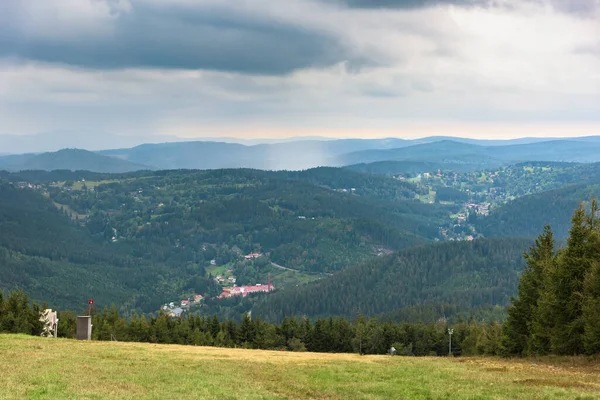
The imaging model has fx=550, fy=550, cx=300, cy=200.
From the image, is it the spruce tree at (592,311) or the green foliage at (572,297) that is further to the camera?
the green foliage at (572,297)

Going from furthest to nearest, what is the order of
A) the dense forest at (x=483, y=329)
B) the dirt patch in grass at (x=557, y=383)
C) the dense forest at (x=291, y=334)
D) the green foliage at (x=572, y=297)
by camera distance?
1. the dense forest at (x=291, y=334)
2. the dense forest at (x=483, y=329)
3. the green foliage at (x=572, y=297)
4. the dirt patch in grass at (x=557, y=383)

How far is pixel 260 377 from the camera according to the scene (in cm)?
3625

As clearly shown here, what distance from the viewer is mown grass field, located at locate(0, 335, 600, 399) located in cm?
2892

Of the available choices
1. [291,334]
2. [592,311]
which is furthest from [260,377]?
[291,334]

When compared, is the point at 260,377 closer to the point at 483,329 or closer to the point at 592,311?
the point at 592,311

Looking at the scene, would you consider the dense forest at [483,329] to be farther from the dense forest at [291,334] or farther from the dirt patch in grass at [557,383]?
the dirt patch in grass at [557,383]

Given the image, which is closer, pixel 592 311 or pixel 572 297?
pixel 592 311

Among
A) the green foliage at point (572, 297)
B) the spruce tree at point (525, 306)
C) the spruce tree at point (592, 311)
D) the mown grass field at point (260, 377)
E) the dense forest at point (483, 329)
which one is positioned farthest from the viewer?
the spruce tree at point (525, 306)

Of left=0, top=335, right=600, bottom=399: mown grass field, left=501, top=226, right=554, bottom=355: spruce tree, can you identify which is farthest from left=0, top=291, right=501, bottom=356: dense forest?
left=0, top=335, right=600, bottom=399: mown grass field

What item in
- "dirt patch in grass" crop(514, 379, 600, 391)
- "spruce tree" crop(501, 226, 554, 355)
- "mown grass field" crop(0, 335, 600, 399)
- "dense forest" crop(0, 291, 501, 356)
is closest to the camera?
"mown grass field" crop(0, 335, 600, 399)

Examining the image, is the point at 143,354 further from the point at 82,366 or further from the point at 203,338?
the point at 203,338

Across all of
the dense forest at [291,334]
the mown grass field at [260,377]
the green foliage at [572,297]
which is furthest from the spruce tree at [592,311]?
the dense forest at [291,334]

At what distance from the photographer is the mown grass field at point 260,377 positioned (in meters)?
28.9

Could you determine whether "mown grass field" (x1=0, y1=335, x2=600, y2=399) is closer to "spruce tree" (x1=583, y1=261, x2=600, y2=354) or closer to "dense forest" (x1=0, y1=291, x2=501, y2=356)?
"spruce tree" (x1=583, y1=261, x2=600, y2=354)
